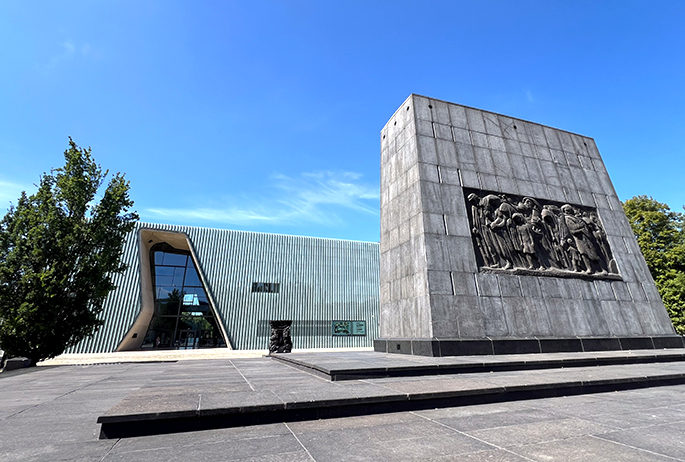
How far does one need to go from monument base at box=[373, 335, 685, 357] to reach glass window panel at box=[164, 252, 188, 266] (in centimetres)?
3077

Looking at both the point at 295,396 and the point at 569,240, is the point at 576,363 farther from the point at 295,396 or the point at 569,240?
the point at 295,396

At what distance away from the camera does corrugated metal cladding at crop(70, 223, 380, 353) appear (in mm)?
30906

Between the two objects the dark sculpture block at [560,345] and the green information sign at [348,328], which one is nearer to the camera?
the dark sculpture block at [560,345]

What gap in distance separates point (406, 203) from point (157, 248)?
107ft

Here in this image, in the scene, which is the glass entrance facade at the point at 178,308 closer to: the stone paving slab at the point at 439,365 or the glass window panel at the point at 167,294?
the glass window panel at the point at 167,294

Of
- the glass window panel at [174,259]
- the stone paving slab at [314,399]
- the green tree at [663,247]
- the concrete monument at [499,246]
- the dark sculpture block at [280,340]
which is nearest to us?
the stone paving slab at [314,399]

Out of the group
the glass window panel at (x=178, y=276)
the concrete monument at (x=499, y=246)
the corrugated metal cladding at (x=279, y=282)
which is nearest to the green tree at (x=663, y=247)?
the concrete monument at (x=499, y=246)

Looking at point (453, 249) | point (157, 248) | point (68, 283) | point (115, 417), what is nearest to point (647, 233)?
point (453, 249)

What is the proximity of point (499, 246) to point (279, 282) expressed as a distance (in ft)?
84.9

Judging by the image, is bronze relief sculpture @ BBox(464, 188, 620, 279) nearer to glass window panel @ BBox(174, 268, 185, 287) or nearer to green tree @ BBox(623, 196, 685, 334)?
green tree @ BBox(623, 196, 685, 334)

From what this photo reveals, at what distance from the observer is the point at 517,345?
982 cm

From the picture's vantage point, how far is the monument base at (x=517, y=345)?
9272mm

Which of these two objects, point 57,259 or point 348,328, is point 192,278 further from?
point 57,259

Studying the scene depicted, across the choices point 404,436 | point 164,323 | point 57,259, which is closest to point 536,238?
point 404,436
